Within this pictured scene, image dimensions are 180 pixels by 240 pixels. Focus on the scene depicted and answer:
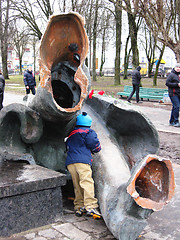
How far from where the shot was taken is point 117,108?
14.6ft

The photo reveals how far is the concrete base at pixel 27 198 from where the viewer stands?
130 inches

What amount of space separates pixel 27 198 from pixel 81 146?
0.87 m

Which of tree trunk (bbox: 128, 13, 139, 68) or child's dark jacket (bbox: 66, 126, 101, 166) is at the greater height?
tree trunk (bbox: 128, 13, 139, 68)

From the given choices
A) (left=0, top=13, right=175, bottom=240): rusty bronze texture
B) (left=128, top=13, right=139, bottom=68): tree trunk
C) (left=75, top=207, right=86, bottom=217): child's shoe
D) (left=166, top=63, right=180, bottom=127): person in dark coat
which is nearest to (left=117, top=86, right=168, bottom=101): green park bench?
(left=128, top=13, right=139, bottom=68): tree trunk

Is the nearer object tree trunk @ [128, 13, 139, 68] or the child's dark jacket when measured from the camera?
the child's dark jacket

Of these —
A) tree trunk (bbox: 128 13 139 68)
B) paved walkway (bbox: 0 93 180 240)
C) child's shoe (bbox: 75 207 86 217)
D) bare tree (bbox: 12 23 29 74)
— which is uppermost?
bare tree (bbox: 12 23 29 74)

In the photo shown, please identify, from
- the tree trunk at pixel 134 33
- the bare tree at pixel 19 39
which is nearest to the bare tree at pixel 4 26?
the bare tree at pixel 19 39

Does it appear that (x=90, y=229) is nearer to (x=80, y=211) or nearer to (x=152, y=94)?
(x=80, y=211)

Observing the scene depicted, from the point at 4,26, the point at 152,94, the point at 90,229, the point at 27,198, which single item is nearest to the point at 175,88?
the point at 90,229

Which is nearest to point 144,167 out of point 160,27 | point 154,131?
point 154,131

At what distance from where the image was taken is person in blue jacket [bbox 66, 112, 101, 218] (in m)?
3.86

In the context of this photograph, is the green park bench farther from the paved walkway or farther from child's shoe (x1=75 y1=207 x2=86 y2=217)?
child's shoe (x1=75 y1=207 x2=86 y2=217)

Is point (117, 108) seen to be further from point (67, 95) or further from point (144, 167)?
point (144, 167)

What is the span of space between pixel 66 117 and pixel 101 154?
2.91ft
